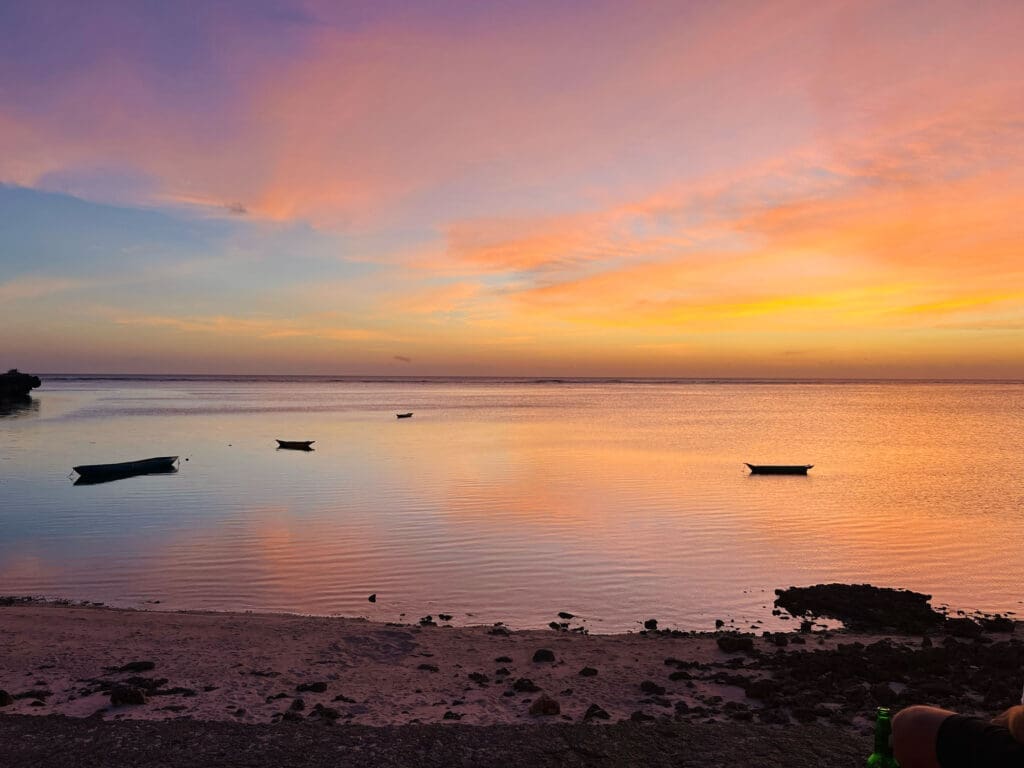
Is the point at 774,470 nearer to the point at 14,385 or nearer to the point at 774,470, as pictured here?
the point at 774,470

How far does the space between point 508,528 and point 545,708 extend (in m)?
17.7

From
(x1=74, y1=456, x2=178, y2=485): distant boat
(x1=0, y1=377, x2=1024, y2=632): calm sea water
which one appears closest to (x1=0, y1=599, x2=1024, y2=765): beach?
(x1=0, y1=377, x2=1024, y2=632): calm sea water

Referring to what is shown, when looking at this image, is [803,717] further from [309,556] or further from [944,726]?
[309,556]

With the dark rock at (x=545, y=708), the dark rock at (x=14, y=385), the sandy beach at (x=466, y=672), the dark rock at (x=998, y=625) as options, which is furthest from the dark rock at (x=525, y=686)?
the dark rock at (x=14, y=385)

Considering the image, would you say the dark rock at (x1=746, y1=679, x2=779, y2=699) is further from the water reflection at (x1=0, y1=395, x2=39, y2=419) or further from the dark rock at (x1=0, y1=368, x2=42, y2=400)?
the dark rock at (x1=0, y1=368, x2=42, y2=400)

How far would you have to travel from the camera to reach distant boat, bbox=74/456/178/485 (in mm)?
40062

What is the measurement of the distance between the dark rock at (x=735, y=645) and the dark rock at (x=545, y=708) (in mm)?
4581

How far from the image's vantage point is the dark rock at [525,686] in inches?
448

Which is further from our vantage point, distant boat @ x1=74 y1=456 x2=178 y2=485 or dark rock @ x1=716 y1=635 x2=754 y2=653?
distant boat @ x1=74 y1=456 x2=178 y2=485

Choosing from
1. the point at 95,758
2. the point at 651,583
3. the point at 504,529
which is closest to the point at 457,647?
the point at 95,758

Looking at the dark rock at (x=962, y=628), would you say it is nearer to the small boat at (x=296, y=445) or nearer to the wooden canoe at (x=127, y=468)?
the wooden canoe at (x=127, y=468)

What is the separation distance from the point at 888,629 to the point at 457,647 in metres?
9.57

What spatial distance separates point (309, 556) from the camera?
23.5 meters

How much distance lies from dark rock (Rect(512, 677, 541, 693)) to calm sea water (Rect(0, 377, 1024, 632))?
17.8 feet
